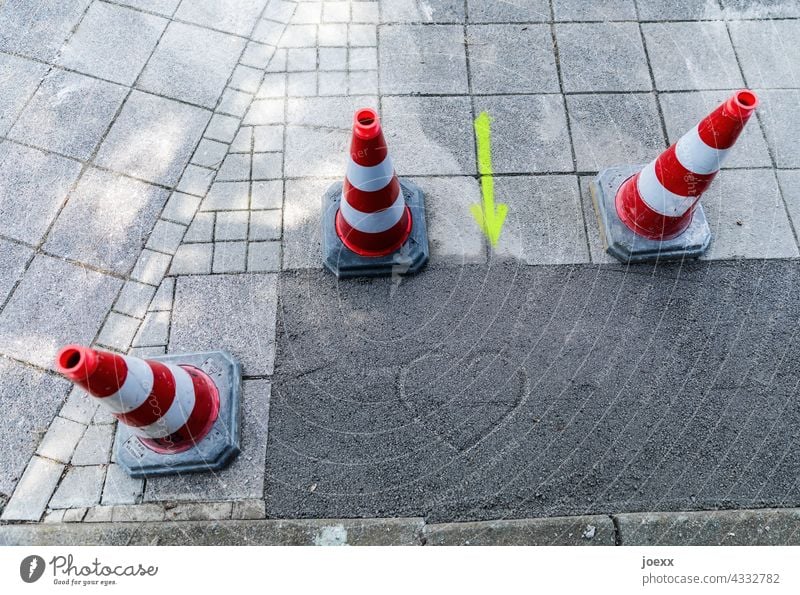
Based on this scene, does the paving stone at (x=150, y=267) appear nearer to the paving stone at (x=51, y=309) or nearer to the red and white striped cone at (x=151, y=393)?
the paving stone at (x=51, y=309)

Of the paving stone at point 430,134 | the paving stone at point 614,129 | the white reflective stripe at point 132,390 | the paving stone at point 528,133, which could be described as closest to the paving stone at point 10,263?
the white reflective stripe at point 132,390

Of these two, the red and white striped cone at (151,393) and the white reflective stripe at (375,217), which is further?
the white reflective stripe at (375,217)

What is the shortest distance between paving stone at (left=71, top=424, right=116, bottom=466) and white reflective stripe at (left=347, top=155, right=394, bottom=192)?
1736mm

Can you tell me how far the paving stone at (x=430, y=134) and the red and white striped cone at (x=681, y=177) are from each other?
969 mm

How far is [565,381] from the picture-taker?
3.35m

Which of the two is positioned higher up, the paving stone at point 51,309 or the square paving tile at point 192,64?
the square paving tile at point 192,64

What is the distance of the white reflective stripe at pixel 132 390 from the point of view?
262 cm

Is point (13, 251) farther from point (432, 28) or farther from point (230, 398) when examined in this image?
point (432, 28)

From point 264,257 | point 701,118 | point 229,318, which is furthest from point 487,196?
point 229,318

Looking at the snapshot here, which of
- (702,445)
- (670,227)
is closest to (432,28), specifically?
(670,227)

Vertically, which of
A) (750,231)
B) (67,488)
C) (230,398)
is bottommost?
(67,488)

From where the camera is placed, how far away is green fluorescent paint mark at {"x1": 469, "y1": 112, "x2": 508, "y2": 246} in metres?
3.76

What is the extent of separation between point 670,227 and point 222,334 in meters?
2.54

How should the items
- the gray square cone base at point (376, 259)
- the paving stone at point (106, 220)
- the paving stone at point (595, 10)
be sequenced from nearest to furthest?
the gray square cone base at point (376, 259) < the paving stone at point (106, 220) < the paving stone at point (595, 10)
